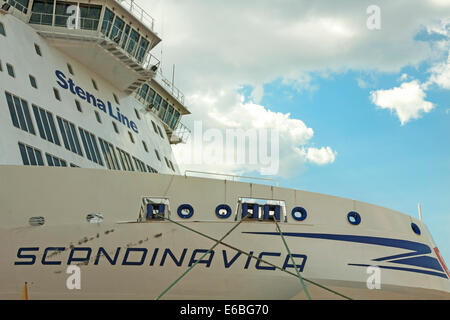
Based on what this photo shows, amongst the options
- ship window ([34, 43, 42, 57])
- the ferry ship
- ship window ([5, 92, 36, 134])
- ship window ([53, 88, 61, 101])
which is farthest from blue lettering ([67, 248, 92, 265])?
ship window ([34, 43, 42, 57])

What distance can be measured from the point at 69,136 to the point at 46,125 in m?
1.00

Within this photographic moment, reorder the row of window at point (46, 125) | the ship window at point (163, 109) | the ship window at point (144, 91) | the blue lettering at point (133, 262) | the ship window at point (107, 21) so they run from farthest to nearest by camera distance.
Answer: the ship window at point (163, 109) → the ship window at point (144, 91) → the ship window at point (107, 21) → the row of window at point (46, 125) → the blue lettering at point (133, 262)

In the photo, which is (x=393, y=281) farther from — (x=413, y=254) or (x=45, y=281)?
(x=45, y=281)

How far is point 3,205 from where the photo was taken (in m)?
13.4

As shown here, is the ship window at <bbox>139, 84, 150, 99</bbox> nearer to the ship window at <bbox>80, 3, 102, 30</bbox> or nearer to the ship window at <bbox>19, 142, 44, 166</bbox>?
the ship window at <bbox>80, 3, 102, 30</bbox>

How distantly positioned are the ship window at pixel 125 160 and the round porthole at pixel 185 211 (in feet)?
29.1

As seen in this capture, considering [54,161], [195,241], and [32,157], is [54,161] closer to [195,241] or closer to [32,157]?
[32,157]

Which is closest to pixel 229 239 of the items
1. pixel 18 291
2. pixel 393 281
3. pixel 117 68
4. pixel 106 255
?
pixel 106 255

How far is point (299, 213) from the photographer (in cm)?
1387

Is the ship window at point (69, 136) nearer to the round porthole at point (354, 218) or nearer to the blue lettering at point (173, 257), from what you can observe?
the blue lettering at point (173, 257)

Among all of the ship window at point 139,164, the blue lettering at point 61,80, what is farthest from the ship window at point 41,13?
the ship window at point 139,164

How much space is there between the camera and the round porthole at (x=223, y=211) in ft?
44.7

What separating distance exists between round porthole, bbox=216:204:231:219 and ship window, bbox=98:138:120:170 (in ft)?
27.1
